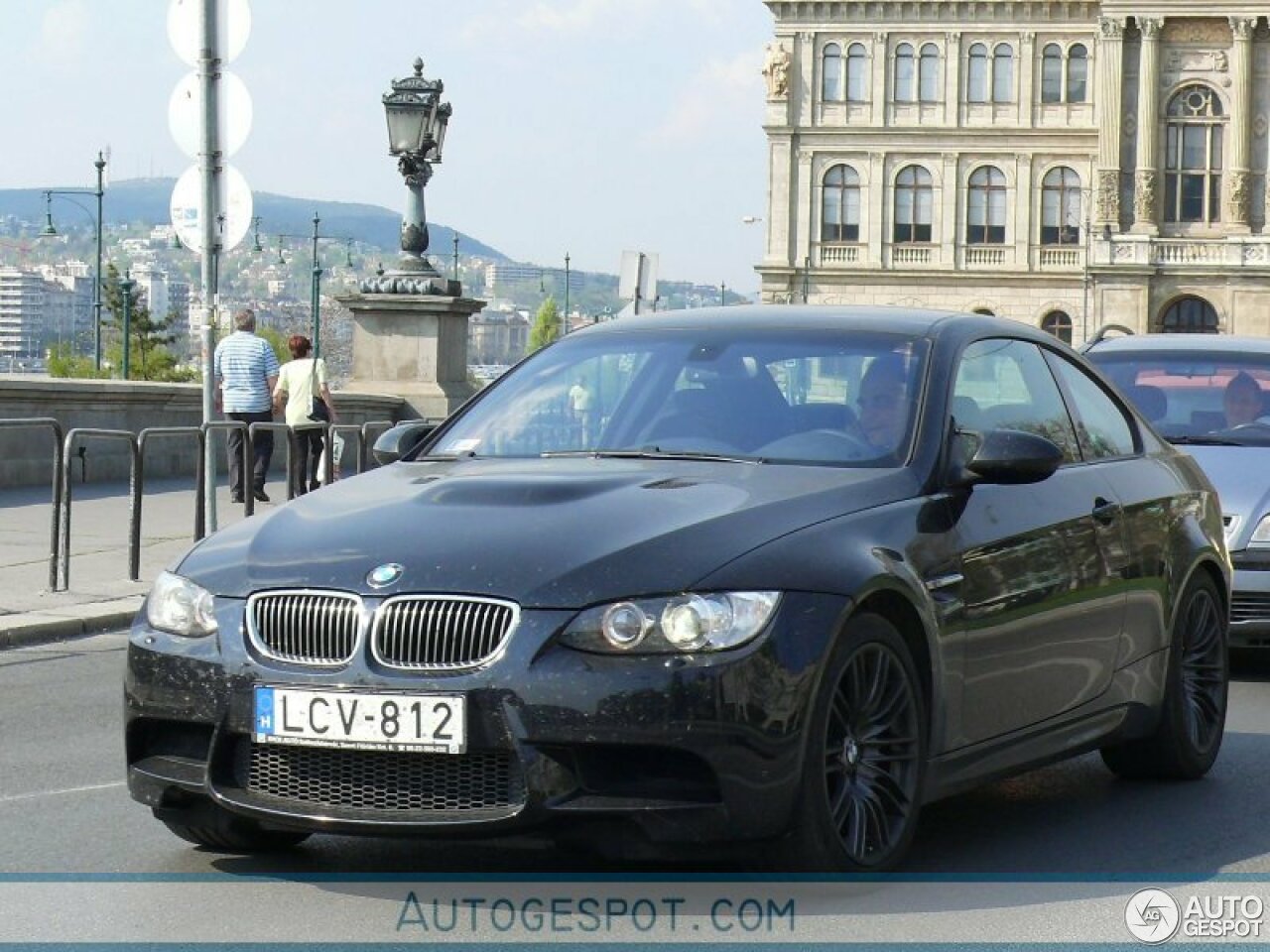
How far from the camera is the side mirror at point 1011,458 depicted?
6414 mm

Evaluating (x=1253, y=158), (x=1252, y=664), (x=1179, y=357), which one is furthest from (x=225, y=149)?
(x=1253, y=158)

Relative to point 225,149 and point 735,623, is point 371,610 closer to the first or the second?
point 735,623

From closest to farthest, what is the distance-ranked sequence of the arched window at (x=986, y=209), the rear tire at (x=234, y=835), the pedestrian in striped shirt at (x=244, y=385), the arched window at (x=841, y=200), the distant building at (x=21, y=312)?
1. the rear tire at (x=234, y=835)
2. the pedestrian in striped shirt at (x=244, y=385)
3. the arched window at (x=986, y=209)
4. the arched window at (x=841, y=200)
5. the distant building at (x=21, y=312)

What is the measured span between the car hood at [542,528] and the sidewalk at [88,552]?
3.13 metres

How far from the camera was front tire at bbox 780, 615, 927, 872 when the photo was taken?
5.53 metres

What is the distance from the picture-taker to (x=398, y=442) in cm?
722

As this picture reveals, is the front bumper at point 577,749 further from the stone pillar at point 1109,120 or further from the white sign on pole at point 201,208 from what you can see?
the stone pillar at point 1109,120

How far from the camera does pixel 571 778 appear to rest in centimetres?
533

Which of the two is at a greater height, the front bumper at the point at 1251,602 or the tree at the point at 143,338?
the tree at the point at 143,338

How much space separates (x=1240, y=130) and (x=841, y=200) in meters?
16.2

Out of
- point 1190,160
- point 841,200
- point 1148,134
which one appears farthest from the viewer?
point 841,200

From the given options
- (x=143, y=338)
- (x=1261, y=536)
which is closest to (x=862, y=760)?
(x=1261, y=536)

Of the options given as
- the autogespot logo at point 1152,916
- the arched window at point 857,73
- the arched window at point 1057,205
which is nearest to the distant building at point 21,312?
the arched window at point 857,73

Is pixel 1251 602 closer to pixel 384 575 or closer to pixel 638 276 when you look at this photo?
pixel 384 575
